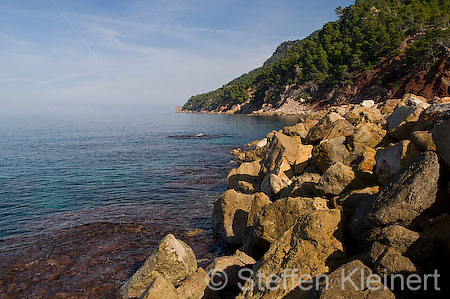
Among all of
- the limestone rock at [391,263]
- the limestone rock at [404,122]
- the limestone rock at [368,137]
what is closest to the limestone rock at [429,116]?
the limestone rock at [404,122]

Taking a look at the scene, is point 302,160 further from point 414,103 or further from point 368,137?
point 414,103

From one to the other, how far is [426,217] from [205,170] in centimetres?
2309

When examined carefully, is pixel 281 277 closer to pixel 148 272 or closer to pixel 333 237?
pixel 333 237

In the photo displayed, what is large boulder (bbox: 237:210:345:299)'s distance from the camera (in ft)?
19.9

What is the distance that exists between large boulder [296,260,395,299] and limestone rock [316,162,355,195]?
4.22 metres

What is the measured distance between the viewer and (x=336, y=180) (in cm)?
898

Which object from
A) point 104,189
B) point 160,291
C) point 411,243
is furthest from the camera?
point 104,189

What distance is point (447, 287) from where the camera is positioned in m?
4.55

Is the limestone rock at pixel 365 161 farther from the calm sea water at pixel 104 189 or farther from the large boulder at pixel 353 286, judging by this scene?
the calm sea water at pixel 104 189

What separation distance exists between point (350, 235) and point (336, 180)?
8.51 ft

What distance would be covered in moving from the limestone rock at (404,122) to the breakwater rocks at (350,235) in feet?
0.13

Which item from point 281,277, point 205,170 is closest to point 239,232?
point 281,277

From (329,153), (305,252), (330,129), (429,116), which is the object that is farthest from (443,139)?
(330,129)

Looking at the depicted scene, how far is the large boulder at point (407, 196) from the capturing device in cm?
574
